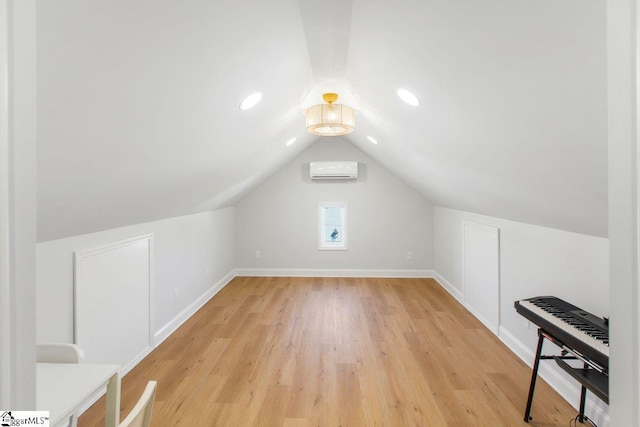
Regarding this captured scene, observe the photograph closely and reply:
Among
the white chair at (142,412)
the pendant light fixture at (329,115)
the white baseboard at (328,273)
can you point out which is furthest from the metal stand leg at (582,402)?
the white baseboard at (328,273)

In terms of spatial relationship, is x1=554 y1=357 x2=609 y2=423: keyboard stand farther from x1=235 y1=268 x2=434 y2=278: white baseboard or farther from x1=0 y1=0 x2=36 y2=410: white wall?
x1=235 y1=268 x2=434 y2=278: white baseboard

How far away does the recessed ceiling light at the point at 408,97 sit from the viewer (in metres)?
1.95

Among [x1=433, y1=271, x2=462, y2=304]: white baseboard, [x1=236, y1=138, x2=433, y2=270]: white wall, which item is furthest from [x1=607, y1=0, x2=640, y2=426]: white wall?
[x1=236, y1=138, x2=433, y2=270]: white wall

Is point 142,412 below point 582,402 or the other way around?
the other way around

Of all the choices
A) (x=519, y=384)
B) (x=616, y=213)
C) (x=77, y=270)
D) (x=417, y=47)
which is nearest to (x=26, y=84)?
(x=616, y=213)

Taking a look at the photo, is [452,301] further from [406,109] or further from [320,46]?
[320,46]

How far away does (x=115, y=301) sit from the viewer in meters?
2.43

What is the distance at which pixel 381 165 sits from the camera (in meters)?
5.44

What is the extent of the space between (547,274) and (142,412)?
9.20 ft

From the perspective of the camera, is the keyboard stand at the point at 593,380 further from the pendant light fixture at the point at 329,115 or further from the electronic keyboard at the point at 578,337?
the pendant light fixture at the point at 329,115

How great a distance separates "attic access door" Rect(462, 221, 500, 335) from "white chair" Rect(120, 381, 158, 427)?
10.6 ft

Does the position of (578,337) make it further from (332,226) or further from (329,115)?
(332,226)

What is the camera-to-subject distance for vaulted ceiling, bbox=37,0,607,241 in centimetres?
96

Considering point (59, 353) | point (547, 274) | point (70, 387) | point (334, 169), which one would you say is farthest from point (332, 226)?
point (70, 387)
